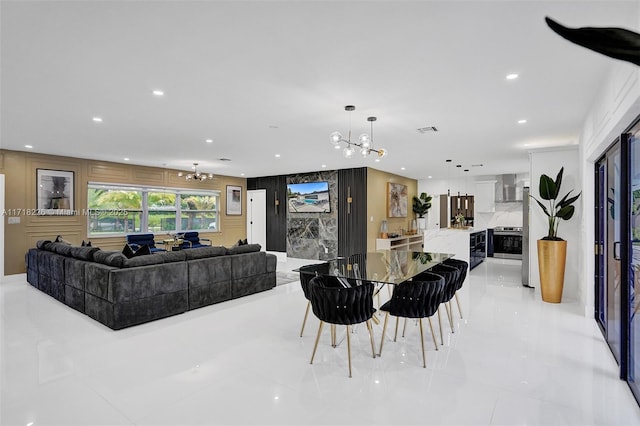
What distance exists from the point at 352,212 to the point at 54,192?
686 centimetres

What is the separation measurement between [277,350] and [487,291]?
423cm

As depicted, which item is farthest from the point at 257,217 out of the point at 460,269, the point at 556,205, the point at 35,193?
the point at 556,205

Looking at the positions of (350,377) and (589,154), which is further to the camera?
(589,154)

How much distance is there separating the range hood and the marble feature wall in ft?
17.2

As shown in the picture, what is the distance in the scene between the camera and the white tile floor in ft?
7.47

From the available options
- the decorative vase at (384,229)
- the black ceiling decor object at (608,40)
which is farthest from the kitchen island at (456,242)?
the black ceiling decor object at (608,40)

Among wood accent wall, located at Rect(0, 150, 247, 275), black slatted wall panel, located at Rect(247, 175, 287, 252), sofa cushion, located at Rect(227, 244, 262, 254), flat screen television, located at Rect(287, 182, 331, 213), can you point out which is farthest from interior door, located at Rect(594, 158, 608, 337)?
wood accent wall, located at Rect(0, 150, 247, 275)

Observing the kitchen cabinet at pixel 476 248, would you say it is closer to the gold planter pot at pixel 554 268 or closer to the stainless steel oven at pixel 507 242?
the stainless steel oven at pixel 507 242

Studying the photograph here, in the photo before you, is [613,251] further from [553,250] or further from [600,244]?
[553,250]

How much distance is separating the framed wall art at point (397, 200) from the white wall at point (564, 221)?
4.24 meters

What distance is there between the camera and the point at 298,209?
10.0 metres

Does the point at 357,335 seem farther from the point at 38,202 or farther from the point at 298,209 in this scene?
the point at 38,202

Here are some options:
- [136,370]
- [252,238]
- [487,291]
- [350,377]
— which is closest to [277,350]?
[350,377]

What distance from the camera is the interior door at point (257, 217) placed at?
11.0m
